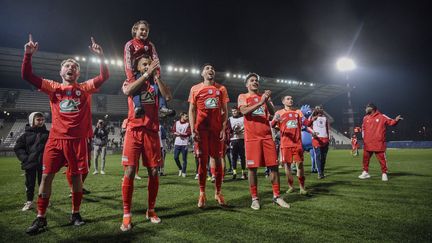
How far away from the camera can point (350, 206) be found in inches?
180

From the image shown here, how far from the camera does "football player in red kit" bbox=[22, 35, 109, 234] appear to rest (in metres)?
3.69

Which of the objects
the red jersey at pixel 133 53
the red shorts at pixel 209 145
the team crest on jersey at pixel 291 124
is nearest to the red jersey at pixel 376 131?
the team crest on jersey at pixel 291 124

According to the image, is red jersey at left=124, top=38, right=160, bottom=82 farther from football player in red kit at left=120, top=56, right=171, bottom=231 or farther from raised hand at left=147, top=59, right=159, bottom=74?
raised hand at left=147, top=59, right=159, bottom=74

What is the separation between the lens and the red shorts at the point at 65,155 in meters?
3.69

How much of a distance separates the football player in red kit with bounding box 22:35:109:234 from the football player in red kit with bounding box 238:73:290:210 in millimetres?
2654

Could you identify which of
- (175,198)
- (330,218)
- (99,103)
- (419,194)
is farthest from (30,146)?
(99,103)

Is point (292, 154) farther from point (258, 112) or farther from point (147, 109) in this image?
point (147, 109)

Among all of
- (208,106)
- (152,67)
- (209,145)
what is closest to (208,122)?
(208,106)

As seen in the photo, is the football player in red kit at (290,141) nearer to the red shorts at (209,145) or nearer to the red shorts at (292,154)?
the red shorts at (292,154)

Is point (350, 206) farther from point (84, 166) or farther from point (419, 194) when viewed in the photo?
point (84, 166)

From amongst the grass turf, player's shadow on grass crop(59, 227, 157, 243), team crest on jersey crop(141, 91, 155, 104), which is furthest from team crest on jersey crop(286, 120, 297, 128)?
player's shadow on grass crop(59, 227, 157, 243)

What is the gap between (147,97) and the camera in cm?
381

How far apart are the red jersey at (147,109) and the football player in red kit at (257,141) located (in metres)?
1.65

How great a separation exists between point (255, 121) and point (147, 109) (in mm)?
2040
